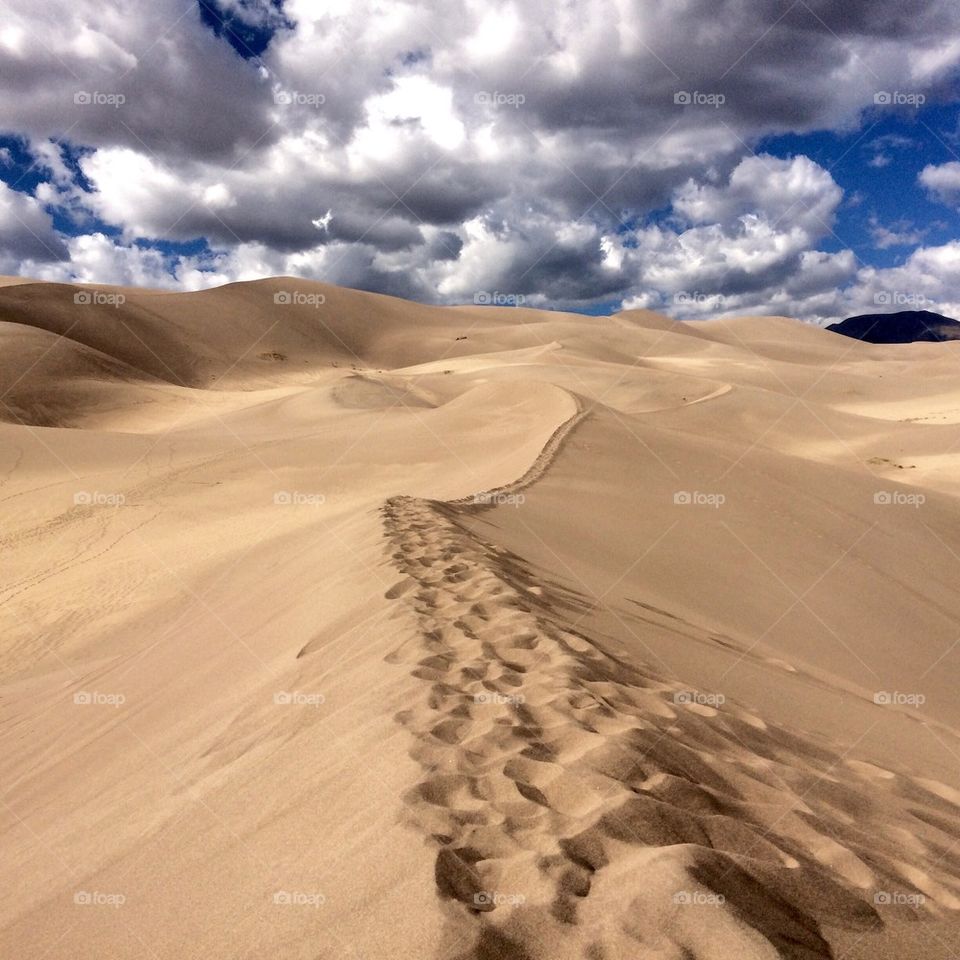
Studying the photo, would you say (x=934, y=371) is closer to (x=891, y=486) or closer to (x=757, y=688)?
(x=891, y=486)

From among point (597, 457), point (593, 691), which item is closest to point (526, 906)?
point (593, 691)

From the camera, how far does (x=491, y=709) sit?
3490mm

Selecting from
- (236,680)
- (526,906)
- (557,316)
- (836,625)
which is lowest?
(836,625)

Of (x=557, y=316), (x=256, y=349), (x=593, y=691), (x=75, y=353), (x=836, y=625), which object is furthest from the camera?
(x=557, y=316)

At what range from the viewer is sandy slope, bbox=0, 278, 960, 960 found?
7.74 ft

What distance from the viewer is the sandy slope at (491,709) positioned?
2.36m

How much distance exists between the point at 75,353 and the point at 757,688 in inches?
1476

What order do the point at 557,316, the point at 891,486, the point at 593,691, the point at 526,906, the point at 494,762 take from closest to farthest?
1. the point at 526,906
2. the point at 494,762
3. the point at 593,691
4. the point at 891,486
5. the point at 557,316

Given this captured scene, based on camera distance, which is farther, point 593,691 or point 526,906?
point 593,691

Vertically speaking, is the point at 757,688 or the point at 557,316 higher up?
the point at 557,316

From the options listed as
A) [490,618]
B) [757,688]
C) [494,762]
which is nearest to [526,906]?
[494,762]

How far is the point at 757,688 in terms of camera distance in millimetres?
5055

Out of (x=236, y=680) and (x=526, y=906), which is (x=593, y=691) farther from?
(x=236, y=680)

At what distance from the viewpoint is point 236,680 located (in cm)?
512
